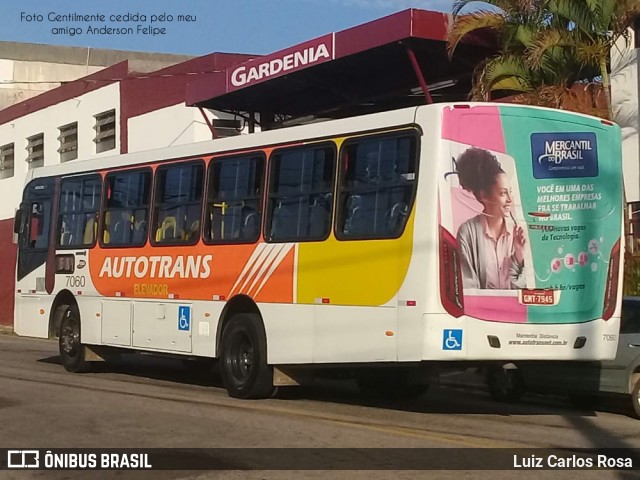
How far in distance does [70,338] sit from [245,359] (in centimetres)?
498

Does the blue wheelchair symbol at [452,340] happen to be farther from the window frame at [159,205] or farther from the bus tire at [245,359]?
the window frame at [159,205]

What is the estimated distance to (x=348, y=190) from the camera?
11883mm

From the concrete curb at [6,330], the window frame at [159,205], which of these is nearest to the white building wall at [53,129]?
the concrete curb at [6,330]

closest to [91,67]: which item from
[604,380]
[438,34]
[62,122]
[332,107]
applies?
[62,122]

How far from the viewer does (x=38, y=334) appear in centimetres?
1777

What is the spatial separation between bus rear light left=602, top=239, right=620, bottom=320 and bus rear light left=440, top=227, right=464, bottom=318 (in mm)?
1931

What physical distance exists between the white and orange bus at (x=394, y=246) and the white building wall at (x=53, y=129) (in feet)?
61.6

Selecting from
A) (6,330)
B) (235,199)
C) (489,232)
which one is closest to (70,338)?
(235,199)

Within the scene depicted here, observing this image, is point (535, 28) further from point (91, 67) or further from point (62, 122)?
point (91, 67)

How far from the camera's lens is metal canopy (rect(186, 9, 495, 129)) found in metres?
19.8

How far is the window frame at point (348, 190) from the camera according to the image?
10984mm

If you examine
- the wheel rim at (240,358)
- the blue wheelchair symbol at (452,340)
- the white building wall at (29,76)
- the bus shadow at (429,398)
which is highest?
the white building wall at (29,76)

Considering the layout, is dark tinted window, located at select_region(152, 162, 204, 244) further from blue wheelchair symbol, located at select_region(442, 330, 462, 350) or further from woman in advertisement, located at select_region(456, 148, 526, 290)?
blue wheelchair symbol, located at select_region(442, 330, 462, 350)

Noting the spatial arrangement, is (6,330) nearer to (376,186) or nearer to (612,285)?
(376,186)
